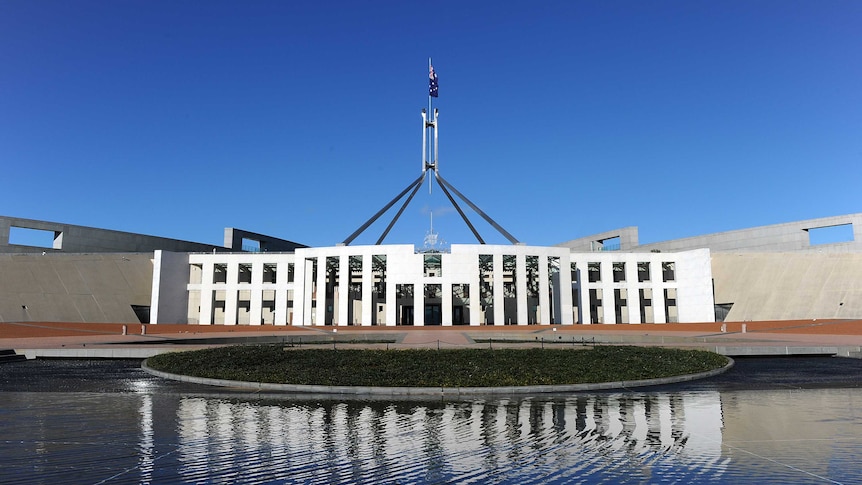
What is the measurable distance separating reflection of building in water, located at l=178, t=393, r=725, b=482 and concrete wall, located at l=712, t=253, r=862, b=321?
44850 mm

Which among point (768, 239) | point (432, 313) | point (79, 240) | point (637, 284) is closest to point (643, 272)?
point (637, 284)

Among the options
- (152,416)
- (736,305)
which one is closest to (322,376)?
(152,416)

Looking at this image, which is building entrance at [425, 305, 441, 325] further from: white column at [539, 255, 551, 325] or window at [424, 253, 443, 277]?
white column at [539, 255, 551, 325]

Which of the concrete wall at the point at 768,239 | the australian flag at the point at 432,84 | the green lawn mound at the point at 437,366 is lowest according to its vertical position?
the green lawn mound at the point at 437,366

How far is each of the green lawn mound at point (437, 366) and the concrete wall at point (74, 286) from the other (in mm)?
33935

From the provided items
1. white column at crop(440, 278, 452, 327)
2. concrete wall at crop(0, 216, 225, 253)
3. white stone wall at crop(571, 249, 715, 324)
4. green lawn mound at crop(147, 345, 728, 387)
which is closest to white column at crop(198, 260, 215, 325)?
concrete wall at crop(0, 216, 225, 253)

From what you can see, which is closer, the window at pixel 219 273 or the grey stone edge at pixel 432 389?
the grey stone edge at pixel 432 389

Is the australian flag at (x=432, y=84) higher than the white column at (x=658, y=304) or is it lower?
higher

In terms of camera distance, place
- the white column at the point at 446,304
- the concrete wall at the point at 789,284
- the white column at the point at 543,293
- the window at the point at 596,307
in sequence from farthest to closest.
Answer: the window at the point at 596,307
the white column at the point at 543,293
the concrete wall at the point at 789,284
the white column at the point at 446,304

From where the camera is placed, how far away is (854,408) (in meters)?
9.80

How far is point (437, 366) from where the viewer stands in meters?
15.1

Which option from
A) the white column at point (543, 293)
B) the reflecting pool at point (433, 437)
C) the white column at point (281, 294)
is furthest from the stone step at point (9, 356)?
the white column at point (543, 293)

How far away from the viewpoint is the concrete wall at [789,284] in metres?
46.2

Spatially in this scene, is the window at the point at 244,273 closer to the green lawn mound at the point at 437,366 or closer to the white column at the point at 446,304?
the white column at the point at 446,304
